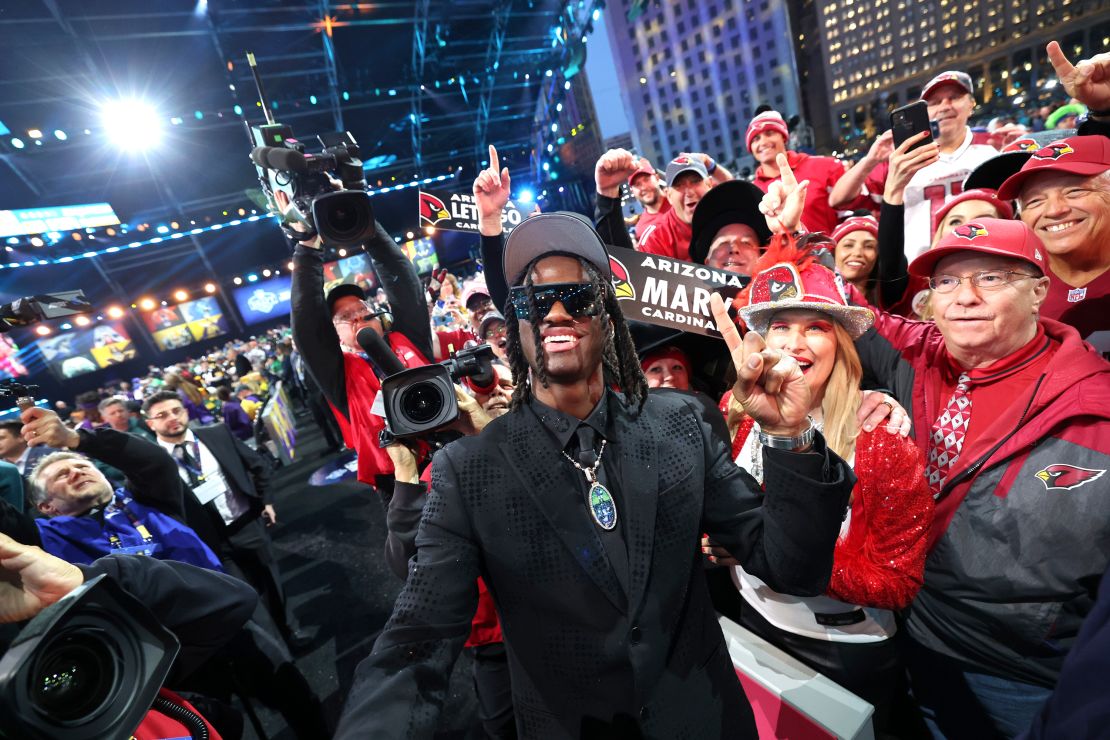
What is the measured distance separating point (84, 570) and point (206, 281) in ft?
91.0

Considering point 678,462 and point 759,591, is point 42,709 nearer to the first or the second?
point 678,462

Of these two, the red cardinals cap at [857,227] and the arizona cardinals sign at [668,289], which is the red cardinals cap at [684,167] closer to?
the red cardinals cap at [857,227]

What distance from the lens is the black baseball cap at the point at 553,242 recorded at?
153cm

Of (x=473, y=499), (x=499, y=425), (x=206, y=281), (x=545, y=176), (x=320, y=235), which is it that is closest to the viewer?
(x=473, y=499)

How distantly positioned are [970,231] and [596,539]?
182 centimetres

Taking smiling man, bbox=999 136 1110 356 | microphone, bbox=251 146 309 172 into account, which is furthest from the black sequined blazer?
smiling man, bbox=999 136 1110 356

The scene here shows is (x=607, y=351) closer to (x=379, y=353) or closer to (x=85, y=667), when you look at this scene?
(x=379, y=353)

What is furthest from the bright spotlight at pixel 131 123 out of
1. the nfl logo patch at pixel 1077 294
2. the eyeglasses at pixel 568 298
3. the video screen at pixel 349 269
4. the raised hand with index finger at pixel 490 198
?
the nfl logo patch at pixel 1077 294

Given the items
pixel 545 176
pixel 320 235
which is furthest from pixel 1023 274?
pixel 545 176

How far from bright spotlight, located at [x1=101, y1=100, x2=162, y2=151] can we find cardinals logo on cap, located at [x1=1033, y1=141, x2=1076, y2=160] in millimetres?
22387

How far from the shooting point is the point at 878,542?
1594 mm

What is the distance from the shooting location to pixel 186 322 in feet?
74.0

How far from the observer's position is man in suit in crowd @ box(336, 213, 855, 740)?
1.16m

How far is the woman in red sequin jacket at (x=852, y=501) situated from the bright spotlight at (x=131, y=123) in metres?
21.8
